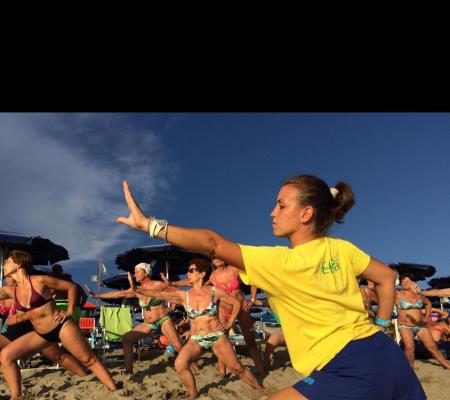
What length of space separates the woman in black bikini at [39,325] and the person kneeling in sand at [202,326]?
3.59ft

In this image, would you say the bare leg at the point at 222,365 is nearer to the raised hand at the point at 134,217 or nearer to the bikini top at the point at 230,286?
the bikini top at the point at 230,286

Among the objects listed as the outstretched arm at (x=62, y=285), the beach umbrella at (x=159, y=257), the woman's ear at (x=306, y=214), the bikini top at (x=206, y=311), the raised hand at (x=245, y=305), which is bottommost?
the woman's ear at (x=306, y=214)

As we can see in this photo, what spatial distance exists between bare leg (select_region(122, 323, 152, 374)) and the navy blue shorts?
6395mm

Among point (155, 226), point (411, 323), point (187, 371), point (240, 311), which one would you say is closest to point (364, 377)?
point (155, 226)

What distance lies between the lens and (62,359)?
21.7 feet

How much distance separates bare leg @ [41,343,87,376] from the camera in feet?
21.3

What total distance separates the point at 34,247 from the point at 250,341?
7386 millimetres

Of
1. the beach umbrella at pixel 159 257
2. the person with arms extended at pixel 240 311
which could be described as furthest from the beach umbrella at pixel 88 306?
the person with arms extended at pixel 240 311

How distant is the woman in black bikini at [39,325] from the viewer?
5828mm
